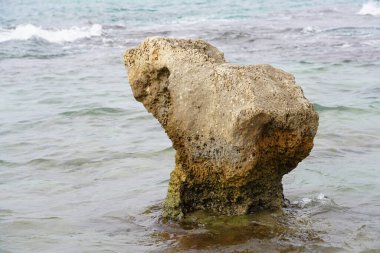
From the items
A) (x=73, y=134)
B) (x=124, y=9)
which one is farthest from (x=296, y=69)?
(x=124, y=9)

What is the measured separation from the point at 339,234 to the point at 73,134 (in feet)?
16.1

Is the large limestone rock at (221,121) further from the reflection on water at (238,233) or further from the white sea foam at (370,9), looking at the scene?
the white sea foam at (370,9)

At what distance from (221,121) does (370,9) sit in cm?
2163

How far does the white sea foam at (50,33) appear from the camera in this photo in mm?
20469

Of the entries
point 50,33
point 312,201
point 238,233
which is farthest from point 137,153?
point 50,33

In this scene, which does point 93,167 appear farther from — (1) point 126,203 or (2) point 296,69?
(2) point 296,69

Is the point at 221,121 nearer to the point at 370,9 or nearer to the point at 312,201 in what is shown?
the point at 312,201

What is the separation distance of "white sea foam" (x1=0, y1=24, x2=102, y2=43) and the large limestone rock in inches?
598

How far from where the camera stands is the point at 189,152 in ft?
16.9

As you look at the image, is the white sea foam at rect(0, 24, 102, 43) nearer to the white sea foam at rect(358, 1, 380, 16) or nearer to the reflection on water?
the white sea foam at rect(358, 1, 380, 16)

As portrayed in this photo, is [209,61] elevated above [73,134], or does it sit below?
above

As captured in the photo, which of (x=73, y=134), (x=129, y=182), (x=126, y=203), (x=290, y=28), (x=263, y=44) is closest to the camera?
(x=126, y=203)

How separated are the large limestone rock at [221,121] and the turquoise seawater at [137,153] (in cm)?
23

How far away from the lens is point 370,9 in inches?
990
